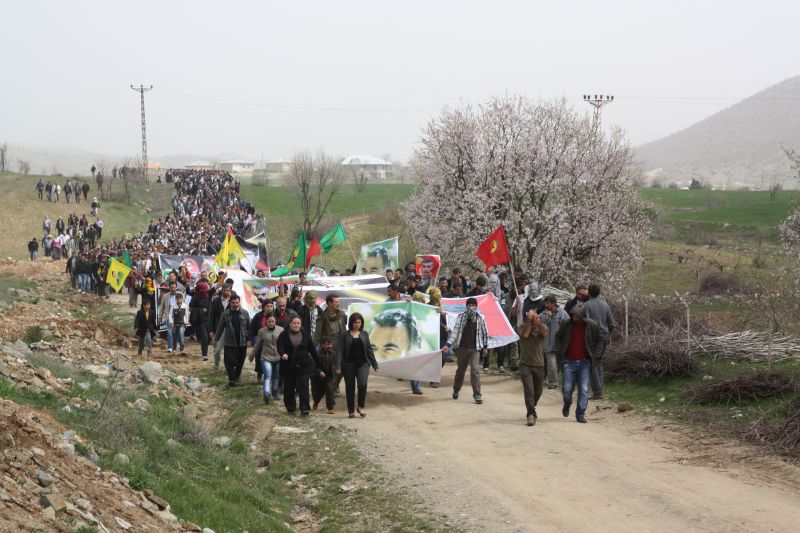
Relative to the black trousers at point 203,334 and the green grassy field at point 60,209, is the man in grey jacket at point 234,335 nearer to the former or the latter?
the black trousers at point 203,334

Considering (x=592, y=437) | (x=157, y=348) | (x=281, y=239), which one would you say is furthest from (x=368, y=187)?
(x=592, y=437)

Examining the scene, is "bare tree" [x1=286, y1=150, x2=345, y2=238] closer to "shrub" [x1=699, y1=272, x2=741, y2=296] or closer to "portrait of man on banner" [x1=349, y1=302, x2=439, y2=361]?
"shrub" [x1=699, y1=272, x2=741, y2=296]

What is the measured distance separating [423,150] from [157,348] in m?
17.5

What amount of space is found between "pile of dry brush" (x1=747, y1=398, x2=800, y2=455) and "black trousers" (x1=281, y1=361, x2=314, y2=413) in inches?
282

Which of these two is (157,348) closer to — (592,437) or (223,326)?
(223,326)

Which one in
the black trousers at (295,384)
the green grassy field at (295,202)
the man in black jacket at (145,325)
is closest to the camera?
the black trousers at (295,384)

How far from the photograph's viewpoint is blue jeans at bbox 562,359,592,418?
1490 cm

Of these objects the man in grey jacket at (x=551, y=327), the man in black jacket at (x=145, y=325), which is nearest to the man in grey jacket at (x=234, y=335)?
the man in black jacket at (x=145, y=325)

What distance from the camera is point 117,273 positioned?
117ft

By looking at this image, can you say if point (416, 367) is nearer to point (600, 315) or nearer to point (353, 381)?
point (353, 381)

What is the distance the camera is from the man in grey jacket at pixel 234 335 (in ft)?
62.4

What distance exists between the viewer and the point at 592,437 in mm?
13977

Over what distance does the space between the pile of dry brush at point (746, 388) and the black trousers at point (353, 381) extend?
551cm

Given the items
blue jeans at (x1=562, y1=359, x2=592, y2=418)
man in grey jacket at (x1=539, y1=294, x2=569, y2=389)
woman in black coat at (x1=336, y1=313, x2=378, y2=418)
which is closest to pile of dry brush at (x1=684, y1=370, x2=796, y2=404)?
blue jeans at (x1=562, y1=359, x2=592, y2=418)
